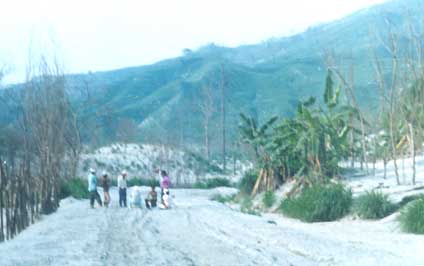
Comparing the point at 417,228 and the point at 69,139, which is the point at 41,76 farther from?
the point at 417,228

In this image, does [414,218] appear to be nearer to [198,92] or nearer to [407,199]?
[407,199]

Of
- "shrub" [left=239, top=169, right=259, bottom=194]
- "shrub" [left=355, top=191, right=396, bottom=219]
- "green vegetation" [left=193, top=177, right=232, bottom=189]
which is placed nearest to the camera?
"shrub" [left=355, top=191, right=396, bottom=219]

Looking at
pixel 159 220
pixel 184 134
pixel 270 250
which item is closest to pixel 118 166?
pixel 184 134

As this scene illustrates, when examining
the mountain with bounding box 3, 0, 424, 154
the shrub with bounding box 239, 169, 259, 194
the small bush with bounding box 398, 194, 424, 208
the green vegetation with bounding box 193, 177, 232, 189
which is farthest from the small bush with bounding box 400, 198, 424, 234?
the mountain with bounding box 3, 0, 424, 154

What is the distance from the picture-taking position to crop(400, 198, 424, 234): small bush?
21750mm

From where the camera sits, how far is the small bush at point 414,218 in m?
21.8

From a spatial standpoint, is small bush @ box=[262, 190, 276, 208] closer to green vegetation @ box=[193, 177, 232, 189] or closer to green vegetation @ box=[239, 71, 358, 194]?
green vegetation @ box=[239, 71, 358, 194]

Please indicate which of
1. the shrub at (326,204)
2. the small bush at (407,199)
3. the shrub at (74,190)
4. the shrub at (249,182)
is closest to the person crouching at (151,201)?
the shrub at (249,182)

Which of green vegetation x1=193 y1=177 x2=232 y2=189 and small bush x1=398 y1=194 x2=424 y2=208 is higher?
small bush x1=398 y1=194 x2=424 y2=208

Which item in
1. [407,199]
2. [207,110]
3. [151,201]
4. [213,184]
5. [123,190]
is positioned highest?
[207,110]

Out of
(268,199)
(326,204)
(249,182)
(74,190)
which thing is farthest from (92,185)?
(326,204)

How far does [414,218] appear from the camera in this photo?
2206 centimetres

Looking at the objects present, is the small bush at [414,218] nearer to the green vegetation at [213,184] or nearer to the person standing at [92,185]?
the person standing at [92,185]

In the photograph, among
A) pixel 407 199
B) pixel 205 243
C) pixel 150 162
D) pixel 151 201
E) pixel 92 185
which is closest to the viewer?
pixel 205 243
